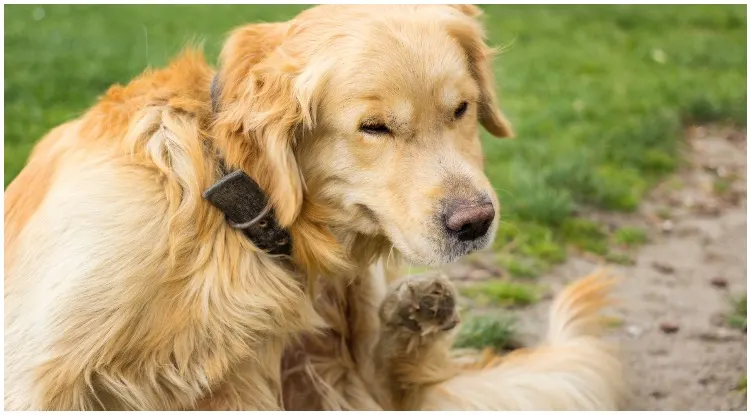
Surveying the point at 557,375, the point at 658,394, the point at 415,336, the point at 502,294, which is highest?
the point at 415,336

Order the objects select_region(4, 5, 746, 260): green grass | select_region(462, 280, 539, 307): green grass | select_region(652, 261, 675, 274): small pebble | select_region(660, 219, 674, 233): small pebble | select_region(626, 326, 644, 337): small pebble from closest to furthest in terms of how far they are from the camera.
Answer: select_region(626, 326, 644, 337): small pebble
select_region(462, 280, 539, 307): green grass
select_region(652, 261, 675, 274): small pebble
select_region(660, 219, 674, 233): small pebble
select_region(4, 5, 746, 260): green grass

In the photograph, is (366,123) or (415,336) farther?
(415,336)

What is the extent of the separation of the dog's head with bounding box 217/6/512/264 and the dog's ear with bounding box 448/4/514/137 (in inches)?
7.7

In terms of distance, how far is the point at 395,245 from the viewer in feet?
10.7

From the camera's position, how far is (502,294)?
512cm

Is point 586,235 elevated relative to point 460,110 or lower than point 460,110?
lower

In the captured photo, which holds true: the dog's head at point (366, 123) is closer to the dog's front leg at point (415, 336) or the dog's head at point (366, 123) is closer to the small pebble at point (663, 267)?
the dog's front leg at point (415, 336)

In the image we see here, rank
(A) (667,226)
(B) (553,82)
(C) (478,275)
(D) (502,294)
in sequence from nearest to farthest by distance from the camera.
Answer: (D) (502,294) < (C) (478,275) < (A) (667,226) < (B) (553,82)

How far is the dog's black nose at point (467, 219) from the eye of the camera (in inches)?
121

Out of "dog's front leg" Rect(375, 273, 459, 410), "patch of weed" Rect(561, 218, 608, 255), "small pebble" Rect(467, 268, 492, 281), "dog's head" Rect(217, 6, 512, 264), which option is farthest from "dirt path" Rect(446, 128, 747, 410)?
"dog's head" Rect(217, 6, 512, 264)

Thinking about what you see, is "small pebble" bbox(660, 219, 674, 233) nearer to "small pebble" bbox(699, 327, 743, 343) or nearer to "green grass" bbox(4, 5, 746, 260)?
"green grass" bbox(4, 5, 746, 260)

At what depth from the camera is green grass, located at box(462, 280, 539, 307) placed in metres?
5.11

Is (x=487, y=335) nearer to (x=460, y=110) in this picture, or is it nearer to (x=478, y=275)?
(x=478, y=275)

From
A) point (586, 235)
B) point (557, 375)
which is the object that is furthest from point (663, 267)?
point (557, 375)
